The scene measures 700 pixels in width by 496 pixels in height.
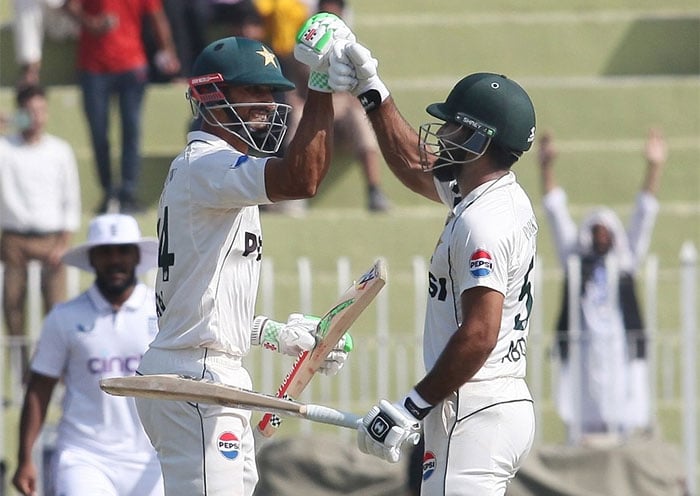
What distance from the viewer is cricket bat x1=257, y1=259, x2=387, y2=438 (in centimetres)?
590

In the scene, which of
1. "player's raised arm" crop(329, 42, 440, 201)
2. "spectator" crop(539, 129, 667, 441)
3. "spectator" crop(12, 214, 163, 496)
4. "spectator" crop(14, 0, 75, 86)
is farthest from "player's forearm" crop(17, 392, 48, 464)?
"spectator" crop(14, 0, 75, 86)

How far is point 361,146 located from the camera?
12.4 m

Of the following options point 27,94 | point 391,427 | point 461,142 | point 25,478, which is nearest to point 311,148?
point 461,142

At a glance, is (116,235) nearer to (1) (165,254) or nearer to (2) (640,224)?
(1) (165,254)

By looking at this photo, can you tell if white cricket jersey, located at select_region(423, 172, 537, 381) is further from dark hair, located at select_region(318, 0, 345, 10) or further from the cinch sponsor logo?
dark hair, located at select_region(318, 0, 345, 10)

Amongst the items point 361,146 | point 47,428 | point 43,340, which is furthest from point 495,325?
point 361,146

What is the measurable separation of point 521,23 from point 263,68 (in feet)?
28.0

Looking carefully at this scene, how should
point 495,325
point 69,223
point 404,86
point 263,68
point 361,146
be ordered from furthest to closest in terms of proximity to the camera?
point 404,86
point 361,146
point 69,223
point 263,68
point 495,325

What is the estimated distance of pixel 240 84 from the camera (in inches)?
228

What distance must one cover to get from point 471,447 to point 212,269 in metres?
1.08

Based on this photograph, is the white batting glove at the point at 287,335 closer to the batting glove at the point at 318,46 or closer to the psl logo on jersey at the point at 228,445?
the psl logo on jersey at the point at 228,445

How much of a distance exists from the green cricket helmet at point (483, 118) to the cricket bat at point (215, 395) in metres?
0.98

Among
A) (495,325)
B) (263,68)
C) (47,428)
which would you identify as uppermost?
(263,68)

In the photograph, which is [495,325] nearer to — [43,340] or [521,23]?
[43,340]
